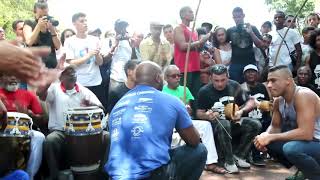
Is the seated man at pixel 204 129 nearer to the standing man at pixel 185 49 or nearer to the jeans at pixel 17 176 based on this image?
the standing man at pixel 185 49

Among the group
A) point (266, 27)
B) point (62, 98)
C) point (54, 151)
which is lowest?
point (54, 151)

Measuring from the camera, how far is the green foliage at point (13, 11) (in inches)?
656

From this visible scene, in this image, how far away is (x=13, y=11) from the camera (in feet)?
59.7

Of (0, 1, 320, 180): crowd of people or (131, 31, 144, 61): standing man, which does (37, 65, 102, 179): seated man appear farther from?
(131, 31, 144, 61): standing man

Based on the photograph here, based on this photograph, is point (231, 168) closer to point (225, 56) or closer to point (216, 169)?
point (216, 169)

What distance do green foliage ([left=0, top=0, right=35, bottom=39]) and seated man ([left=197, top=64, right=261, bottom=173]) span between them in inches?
458

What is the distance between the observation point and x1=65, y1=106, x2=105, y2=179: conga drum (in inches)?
180

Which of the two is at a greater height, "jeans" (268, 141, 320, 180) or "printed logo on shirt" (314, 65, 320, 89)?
"printed logo on shirt" (314, 65, 320, 89)

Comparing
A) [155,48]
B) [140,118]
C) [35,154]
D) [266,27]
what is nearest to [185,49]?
[155,48]

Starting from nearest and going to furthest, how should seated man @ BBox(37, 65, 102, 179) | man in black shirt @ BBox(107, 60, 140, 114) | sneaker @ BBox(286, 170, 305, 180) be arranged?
sneaker @ BBox(286, 170, 305, 180)
seated man @ BBox(37, 65, 102, 179)
man in black shirt @ BBox(107, 60, 140, 114)

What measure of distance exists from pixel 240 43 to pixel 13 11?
13.3 m

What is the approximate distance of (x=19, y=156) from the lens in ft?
14.4

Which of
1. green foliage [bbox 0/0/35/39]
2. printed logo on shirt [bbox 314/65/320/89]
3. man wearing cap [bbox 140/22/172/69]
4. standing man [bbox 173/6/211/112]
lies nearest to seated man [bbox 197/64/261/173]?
standing man [bbox 173/6/211/112]

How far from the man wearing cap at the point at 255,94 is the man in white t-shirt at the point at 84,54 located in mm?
2073
